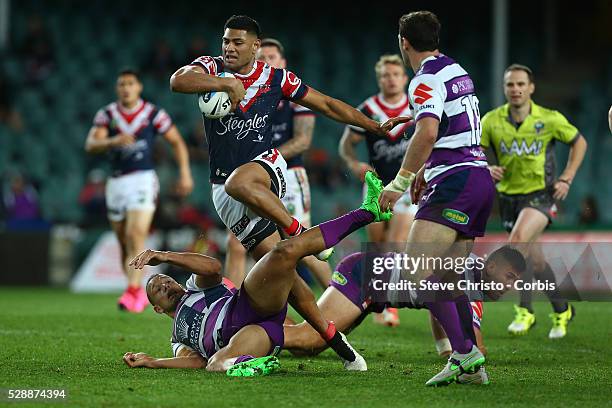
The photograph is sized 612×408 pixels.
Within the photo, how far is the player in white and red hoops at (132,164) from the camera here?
1265cm

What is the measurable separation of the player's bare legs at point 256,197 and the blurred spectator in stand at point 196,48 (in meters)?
15.2

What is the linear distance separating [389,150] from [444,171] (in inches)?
175

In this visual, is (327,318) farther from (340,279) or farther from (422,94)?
(422,94)

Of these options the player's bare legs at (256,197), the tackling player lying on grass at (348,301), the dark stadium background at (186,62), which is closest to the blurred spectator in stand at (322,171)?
the dark stadium background at (186,62)

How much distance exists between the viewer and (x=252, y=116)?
780cm

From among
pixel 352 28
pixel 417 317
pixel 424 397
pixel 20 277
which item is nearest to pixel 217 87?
pixel 424 397

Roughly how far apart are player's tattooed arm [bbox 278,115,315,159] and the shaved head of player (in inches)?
104

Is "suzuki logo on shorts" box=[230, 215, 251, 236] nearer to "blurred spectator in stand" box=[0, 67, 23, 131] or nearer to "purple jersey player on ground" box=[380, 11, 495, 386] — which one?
"purple jersey player on ground" box=[380, 11, 495, 386]

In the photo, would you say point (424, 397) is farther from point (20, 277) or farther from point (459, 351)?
point (20, 277)

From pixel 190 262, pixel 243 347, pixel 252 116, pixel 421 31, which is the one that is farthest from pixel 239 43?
pixel 243 347

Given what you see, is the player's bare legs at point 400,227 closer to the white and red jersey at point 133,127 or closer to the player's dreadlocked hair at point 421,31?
the white and red jersey at point 133,127

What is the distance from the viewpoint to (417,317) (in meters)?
12.0

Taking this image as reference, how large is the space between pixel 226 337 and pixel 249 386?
82 centimetres

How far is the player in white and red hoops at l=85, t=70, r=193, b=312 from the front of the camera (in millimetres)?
12648
